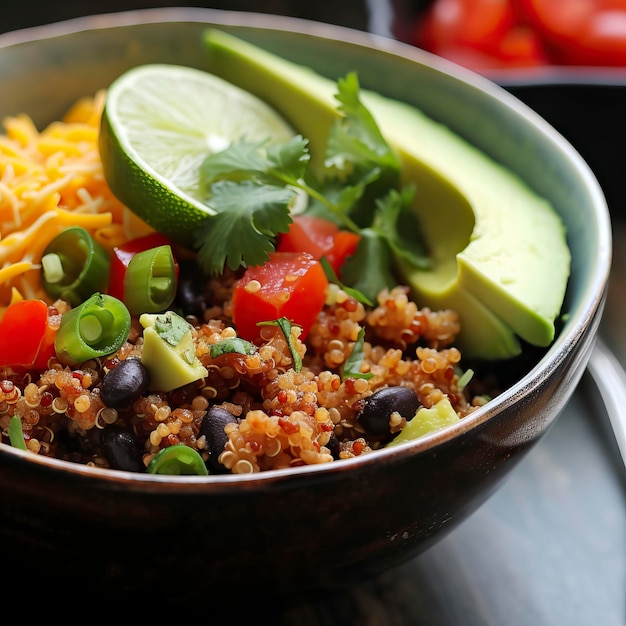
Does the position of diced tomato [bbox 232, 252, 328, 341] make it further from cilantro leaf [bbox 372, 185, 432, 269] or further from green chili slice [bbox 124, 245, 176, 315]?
cilantro leaf [bbox 372, 185, 432, 269]

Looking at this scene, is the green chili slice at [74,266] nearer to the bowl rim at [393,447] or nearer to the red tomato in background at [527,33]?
the bowl rim at [393,447]


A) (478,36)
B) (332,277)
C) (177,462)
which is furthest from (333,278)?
(478,36)

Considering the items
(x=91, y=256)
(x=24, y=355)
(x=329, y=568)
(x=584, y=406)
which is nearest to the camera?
(x=329, y=568)

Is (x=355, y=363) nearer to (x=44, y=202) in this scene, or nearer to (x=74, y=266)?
(x=74, y=266)

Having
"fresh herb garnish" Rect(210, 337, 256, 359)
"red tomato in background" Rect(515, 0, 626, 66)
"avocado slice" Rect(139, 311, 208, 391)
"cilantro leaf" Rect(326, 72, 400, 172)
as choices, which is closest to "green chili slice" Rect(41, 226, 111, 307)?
"avocado slice" Rect(139, 311, 208, 391)

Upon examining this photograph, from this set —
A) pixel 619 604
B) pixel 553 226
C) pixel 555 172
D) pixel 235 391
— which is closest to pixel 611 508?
pixel 619 604

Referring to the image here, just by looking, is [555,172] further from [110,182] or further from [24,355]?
[24,355]
